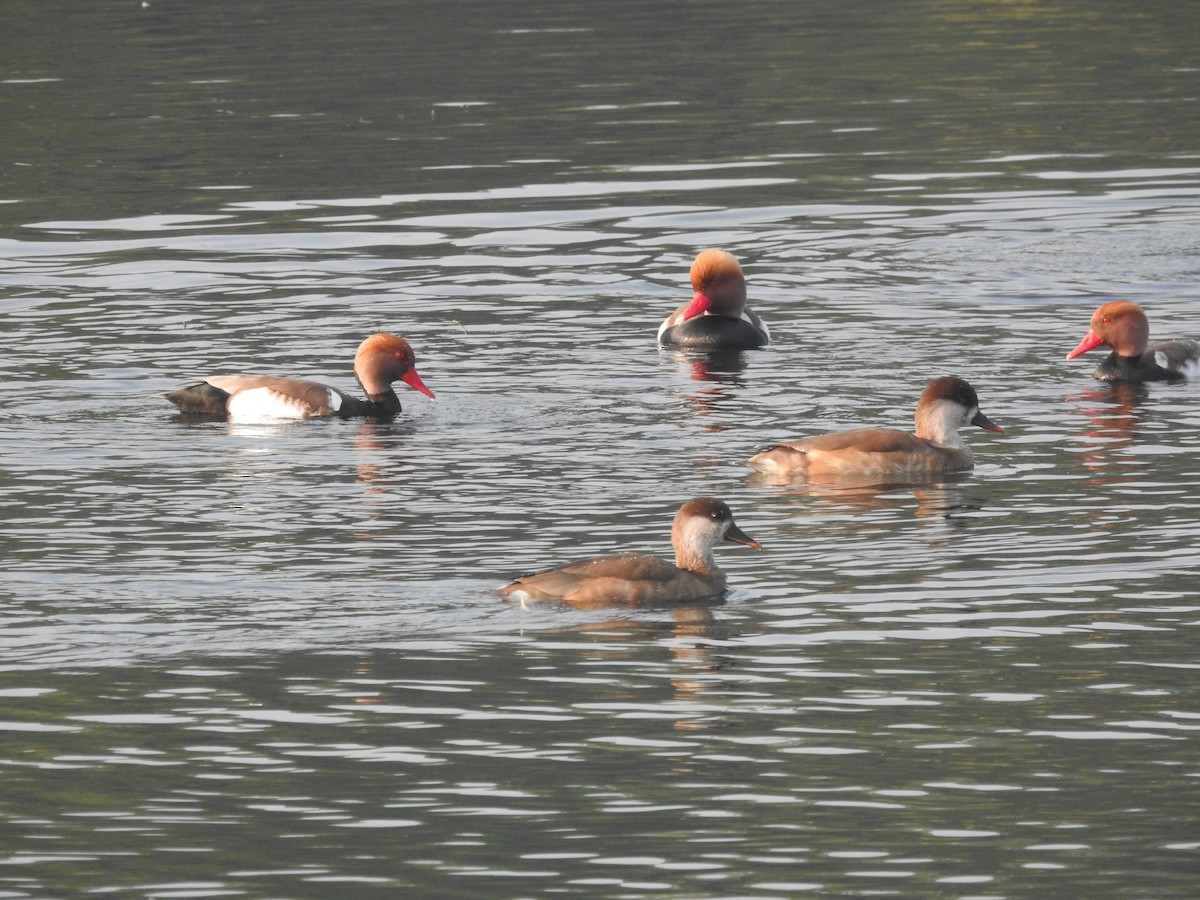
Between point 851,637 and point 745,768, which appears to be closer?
point 745,768

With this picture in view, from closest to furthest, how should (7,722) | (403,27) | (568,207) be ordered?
(7,722), (568,207), (403,27)

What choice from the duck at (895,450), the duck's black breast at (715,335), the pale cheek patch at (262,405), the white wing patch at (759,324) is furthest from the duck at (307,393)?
the white wing patch at (759,324)

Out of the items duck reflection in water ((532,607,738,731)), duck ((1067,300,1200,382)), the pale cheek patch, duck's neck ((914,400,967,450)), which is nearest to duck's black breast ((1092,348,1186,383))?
duck ((1067,300,1200,382))

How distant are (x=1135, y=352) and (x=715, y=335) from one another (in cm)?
364

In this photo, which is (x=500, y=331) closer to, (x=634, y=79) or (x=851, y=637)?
(x=851, y=637)

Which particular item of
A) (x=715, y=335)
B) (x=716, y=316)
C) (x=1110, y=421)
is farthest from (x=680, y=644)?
(x=716, y=316)

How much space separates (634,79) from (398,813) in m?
31.7

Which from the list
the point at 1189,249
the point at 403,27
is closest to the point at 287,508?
the point at 1189,249

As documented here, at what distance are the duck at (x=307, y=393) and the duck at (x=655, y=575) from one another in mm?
5444

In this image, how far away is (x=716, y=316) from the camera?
21.4 meters

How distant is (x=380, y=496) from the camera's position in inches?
605

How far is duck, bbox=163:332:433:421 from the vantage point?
58.5 feet

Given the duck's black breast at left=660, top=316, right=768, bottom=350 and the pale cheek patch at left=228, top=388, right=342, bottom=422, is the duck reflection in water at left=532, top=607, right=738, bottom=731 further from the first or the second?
the duck's black breast at left=660, top=316, right=768, bottom=350

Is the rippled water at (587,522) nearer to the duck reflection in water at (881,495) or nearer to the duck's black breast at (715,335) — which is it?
the duck reflection in water at (881,495)
